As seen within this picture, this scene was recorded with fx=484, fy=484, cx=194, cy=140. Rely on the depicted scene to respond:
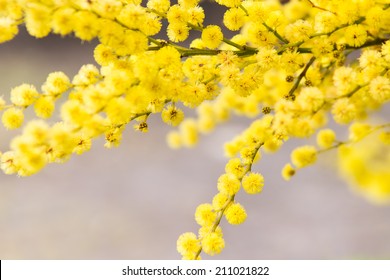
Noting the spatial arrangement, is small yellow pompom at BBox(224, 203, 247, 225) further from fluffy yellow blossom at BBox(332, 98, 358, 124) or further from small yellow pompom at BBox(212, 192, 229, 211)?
fluffy yellow blossom at BBox(332, 98, 358, 124)

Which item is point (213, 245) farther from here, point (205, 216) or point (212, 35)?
point (212, 35)

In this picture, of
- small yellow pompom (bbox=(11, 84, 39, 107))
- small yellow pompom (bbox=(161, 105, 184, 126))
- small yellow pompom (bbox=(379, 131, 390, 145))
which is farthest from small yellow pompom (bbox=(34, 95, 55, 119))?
small yellow pompom (bbox=(379, 131, 390, 145))

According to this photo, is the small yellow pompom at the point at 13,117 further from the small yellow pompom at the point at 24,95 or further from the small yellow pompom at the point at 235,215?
the small yellow pompom at the point at 235,215

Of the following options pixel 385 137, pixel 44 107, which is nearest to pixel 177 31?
pixel 44 107

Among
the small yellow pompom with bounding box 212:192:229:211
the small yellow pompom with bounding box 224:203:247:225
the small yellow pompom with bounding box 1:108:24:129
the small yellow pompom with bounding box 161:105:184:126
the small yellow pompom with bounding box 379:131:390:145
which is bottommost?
the small yellow pompom with bounding box 224:203:247:225

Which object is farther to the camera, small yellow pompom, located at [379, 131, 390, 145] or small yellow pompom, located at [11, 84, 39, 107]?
small yellow pompom, located at [379, 131, 390, 145]

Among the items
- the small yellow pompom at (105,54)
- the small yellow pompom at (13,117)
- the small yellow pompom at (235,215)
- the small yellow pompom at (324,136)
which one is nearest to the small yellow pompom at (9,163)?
the small yellow pompom at (13,117)

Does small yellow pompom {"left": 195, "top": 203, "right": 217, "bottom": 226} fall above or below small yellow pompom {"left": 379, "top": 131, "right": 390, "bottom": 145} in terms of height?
below
